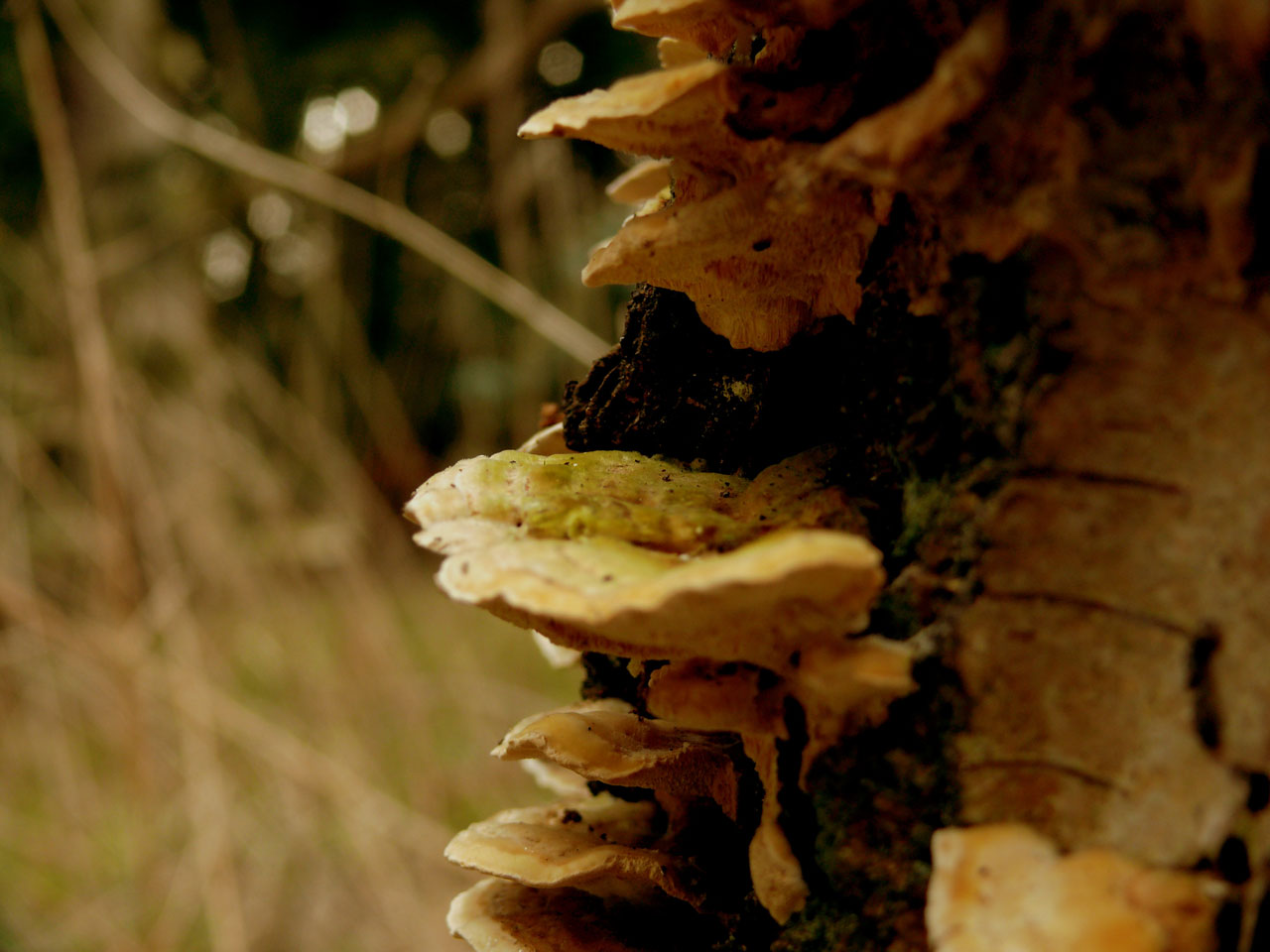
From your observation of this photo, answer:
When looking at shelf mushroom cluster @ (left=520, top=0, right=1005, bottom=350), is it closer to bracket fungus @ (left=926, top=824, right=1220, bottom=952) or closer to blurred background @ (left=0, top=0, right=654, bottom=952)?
bracket fungus @ (left=926, top=824, right=1220, bottom=952)

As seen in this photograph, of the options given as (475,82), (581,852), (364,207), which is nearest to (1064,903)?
(581,852)

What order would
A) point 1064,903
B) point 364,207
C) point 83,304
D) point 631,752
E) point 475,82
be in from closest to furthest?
point 1064,903
point 631,752
point 364,207
point 83,304
point 475,82

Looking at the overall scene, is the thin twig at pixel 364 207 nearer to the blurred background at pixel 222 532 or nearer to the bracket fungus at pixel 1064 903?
the blurred background at pixel 222 532

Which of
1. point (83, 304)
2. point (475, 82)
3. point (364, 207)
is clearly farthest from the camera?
point (475, 82)

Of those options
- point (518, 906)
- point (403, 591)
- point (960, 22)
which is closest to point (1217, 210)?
point (960, 22)

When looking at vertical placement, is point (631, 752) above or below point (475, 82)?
below

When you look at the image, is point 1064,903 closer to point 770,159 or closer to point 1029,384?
point 1029,384
